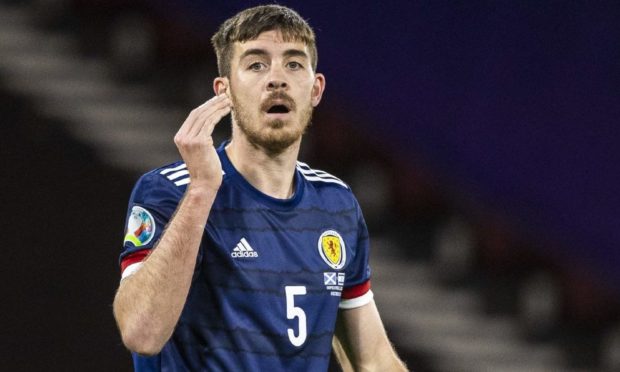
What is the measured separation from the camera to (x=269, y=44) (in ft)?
10.2

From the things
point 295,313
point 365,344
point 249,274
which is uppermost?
point 249,274

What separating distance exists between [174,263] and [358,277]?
77cm

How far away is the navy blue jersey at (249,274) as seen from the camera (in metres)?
2.95

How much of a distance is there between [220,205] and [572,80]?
14.1 ft

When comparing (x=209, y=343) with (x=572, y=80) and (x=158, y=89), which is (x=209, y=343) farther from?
(x=572, y=80)

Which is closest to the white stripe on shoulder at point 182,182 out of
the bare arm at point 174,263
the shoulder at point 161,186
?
the shoulder at point 161,186

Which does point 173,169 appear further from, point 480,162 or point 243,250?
point 480,162

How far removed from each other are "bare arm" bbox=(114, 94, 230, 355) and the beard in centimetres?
25

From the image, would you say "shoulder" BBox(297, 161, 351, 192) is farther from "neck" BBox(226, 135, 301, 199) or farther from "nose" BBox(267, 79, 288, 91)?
"nose" BBox(267, 79, 288, 91)

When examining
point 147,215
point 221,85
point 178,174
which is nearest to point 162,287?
point 147,215

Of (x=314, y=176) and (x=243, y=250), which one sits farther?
(x=314, y=176)

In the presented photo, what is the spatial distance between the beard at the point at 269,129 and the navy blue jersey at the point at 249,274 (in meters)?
0.11

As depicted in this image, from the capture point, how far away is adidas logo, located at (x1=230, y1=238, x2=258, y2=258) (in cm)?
302

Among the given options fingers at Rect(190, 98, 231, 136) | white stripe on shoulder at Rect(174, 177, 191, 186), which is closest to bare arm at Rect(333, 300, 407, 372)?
white stripe on shoulder at Rect(174, 177, 191, 186)
